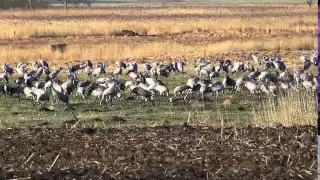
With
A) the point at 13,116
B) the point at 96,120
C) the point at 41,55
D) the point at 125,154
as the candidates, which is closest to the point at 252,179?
the point at 125,154

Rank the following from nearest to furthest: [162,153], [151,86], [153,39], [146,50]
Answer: [162,153] → [151,86] → [146,50] → [153,39]

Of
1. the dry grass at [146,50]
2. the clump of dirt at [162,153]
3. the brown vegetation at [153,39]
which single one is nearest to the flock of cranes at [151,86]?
the clump of dirt at [162,153]

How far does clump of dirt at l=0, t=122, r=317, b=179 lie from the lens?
9.24m

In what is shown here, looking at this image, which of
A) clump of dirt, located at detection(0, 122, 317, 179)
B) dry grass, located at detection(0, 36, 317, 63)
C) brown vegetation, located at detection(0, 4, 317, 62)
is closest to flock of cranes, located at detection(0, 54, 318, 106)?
clump of dirt, located at detection(0, 122, 317, 179)

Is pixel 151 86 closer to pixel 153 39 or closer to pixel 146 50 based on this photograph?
pixel 146 50

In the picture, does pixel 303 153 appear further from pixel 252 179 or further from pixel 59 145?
pixel 59 145

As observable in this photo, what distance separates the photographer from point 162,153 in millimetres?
10133

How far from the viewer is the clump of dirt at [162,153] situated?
364 inches

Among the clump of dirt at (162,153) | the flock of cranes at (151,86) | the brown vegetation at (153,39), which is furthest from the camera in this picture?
the brown vegetation at (153,39)

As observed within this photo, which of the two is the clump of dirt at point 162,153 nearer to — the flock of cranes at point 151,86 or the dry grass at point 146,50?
the flock of cranes at point 151,86

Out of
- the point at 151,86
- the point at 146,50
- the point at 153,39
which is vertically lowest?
the point at 153,39

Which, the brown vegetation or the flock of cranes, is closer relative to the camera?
the flock of cranes

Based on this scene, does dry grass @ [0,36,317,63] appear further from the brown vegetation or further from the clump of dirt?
the clump of dirt

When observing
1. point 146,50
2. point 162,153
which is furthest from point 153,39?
point 162,153
